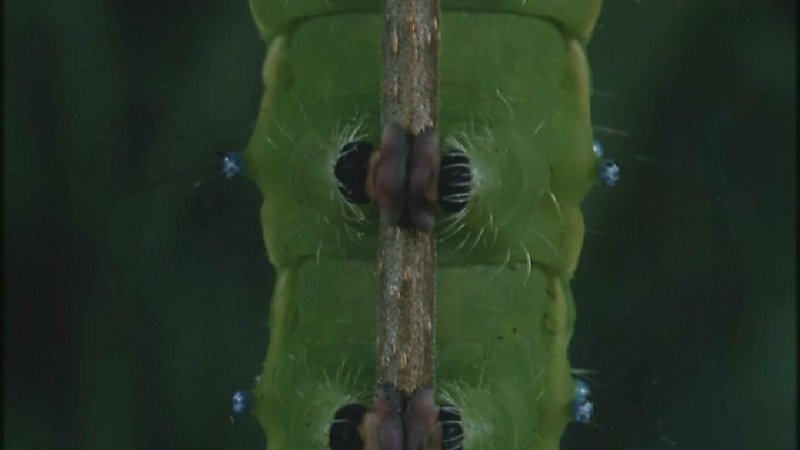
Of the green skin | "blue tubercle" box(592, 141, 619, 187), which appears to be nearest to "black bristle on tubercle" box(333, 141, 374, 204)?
the green skin

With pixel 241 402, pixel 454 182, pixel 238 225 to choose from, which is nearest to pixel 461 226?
pixel 454 182

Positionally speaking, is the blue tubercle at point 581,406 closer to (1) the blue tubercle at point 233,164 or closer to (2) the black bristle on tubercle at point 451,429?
(2) the black bristle on tubercle at point 451,429

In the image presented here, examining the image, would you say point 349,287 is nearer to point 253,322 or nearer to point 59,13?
point 253,322

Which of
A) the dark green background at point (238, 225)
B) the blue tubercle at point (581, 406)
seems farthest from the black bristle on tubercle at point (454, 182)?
the dark green background at point (238, 225)

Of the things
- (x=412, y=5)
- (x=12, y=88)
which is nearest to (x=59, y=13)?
(x=12, y=88)

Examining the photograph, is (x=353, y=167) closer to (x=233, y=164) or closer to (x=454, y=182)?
(x=454, y=182)

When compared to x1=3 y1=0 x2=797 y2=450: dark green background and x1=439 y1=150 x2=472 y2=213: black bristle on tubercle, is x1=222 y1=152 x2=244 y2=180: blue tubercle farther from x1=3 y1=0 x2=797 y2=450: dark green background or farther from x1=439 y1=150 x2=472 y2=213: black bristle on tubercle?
x1=3 y1=0 x2=797 y2=450: dark green background
